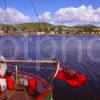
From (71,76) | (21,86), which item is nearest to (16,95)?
(21,86)

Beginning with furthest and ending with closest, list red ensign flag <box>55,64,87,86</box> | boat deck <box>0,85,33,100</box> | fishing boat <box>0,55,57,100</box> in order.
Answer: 1. fishing boat <box>0,55,57,100</box>
2. boat deck <box>0,85,33,100</box>
3. red ensign flag <box>55,64,87,86</box>

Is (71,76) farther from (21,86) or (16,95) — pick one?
(21,86)

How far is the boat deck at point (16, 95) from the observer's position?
28.1m

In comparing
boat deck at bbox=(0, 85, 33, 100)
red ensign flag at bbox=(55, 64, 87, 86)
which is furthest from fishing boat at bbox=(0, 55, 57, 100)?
red ensign flag at bbox=(55, 64, 87, 86)

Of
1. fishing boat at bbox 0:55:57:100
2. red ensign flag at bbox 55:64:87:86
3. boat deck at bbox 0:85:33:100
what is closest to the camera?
red ensign flag at bbox 55:64:87:86

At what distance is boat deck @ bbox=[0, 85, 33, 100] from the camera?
2814cm

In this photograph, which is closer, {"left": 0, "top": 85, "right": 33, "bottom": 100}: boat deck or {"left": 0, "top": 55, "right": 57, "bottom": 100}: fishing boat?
{"left": 0, "top": 85, "right": 33, "bottom": 100}: boat deck

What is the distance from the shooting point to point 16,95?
2898cm

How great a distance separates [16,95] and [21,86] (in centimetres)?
273

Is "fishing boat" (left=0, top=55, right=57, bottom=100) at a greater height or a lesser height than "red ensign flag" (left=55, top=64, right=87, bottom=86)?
lesser

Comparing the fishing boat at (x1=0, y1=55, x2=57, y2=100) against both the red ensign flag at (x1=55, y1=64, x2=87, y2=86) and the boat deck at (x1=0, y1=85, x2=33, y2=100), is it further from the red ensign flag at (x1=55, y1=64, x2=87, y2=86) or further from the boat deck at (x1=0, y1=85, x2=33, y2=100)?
the red ensign flag at (x1=55, y1=64, x2=87, y2=86)

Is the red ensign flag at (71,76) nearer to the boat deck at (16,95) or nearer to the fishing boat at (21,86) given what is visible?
the fishing boat at (21,86)

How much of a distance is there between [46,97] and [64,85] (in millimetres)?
23882

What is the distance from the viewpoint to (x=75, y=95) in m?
46.5
